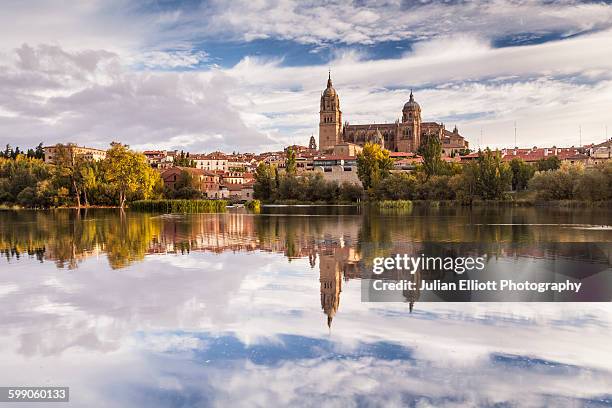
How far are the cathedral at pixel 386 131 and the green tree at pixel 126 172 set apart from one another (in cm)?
9415

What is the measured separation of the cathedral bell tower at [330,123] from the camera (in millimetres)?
169500

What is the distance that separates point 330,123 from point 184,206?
111904mm

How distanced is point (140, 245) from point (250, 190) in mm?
85246

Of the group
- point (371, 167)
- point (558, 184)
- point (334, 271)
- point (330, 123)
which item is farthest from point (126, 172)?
point (330, 123)

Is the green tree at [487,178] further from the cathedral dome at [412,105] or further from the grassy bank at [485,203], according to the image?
the cathedral dome at [412,105]

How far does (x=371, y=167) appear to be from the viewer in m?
87.5

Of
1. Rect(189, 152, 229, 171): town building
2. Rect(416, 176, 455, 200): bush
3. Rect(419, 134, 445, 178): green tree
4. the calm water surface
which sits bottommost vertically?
the calm water surface

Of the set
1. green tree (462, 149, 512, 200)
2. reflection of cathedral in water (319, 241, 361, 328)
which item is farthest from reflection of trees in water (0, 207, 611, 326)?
green tree (462, 149, 512, 200)

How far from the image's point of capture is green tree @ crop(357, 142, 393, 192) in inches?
3393

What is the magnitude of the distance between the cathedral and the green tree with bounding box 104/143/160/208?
94.2m

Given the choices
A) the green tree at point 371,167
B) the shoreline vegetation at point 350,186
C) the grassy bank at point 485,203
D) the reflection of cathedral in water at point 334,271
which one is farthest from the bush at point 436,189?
the reflection of cathedral in water at point 334,271

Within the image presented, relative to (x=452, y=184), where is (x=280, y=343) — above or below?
below

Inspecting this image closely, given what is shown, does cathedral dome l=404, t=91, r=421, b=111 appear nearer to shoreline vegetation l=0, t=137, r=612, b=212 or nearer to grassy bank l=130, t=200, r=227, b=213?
shoreline vegetation l=0, t=137, r=612, b=212

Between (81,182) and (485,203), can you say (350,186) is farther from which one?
Result: (81,182)
